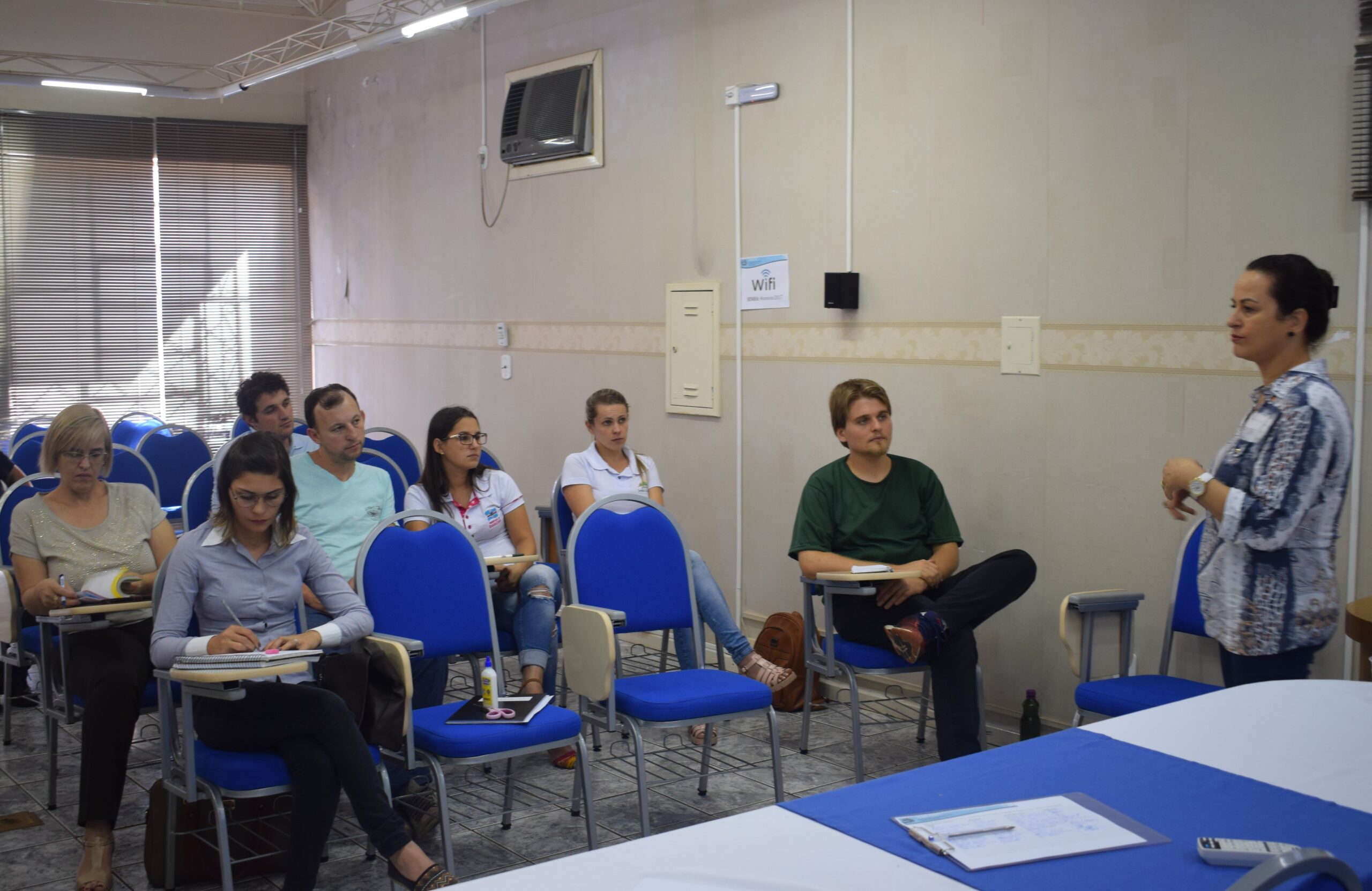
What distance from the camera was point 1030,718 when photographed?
4.37m

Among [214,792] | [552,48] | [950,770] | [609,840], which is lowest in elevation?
[609,840]

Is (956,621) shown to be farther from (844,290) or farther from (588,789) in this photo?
(844,290)

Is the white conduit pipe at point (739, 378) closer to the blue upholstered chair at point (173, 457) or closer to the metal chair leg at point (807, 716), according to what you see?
the metal chair leg at point (807, 716)

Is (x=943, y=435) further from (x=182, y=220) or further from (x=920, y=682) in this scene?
(x=182, y=220)

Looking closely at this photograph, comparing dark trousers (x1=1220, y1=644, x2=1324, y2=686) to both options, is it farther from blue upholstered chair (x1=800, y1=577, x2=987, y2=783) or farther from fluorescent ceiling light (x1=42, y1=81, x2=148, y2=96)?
fluorescent ceiling light (x1=42, y1=81, x2=148, y2=96)

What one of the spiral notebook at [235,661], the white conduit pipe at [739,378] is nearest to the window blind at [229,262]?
the white conduit pipe at [739,378]

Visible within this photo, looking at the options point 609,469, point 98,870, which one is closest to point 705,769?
point 609,469

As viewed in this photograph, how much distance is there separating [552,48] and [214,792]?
492 cm

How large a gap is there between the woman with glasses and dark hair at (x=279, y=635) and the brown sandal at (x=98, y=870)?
1.87 ft

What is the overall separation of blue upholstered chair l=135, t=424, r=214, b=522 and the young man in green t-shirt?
3.69 m

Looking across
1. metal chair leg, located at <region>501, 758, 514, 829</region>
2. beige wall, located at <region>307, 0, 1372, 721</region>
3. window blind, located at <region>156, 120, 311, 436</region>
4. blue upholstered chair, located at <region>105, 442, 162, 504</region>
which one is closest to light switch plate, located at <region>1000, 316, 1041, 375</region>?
beige wall, located at <region>307, 0, 1372, 721</region>

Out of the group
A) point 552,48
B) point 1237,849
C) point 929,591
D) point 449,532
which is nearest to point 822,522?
point 929,591

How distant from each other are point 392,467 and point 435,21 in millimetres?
2385

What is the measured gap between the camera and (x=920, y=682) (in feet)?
16.4
